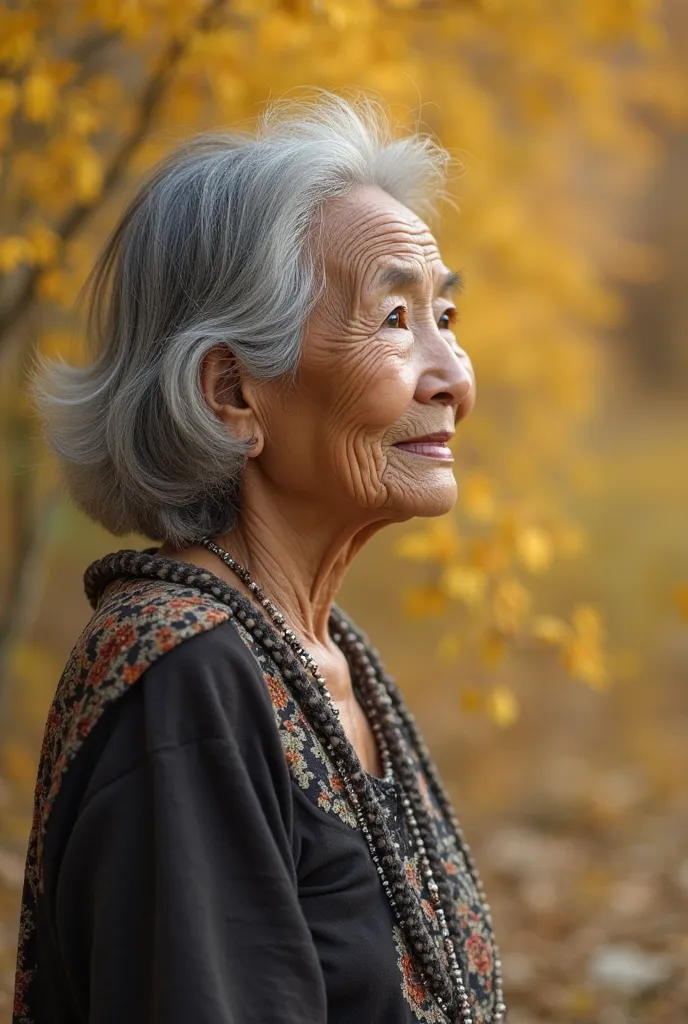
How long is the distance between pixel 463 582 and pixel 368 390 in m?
1.12

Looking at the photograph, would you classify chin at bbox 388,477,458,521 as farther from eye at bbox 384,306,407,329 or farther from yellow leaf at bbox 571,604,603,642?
yellow leaf at bbox 571,604,603,642

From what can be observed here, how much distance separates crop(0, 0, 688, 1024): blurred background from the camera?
2.99 meters

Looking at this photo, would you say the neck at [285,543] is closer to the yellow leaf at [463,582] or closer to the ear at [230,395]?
the ear at [230,395]

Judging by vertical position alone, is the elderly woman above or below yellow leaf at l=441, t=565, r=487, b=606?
below

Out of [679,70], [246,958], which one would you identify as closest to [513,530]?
[246,958]

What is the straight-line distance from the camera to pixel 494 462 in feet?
17.7

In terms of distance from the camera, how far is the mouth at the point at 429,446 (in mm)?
1939

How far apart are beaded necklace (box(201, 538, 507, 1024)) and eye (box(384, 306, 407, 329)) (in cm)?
48

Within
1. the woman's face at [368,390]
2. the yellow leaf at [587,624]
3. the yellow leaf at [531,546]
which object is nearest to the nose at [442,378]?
the woman's face at [368,390]

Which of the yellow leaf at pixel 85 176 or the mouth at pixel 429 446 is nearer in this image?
the mouth at pixel 429 446

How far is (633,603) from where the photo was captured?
9.43m

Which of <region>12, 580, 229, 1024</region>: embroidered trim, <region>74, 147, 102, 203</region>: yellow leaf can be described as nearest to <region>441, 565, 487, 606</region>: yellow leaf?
<region>12, 580, 229, 1024</region>: embroidered trim

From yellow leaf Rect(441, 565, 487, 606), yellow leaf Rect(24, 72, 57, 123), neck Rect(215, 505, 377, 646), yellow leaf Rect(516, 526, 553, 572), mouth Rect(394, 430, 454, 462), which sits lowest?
neck Rect(215, 505, 377, 646)

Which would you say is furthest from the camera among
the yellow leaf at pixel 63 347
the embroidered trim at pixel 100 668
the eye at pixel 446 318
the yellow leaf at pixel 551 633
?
the yellow leaf at pixel 63 347
